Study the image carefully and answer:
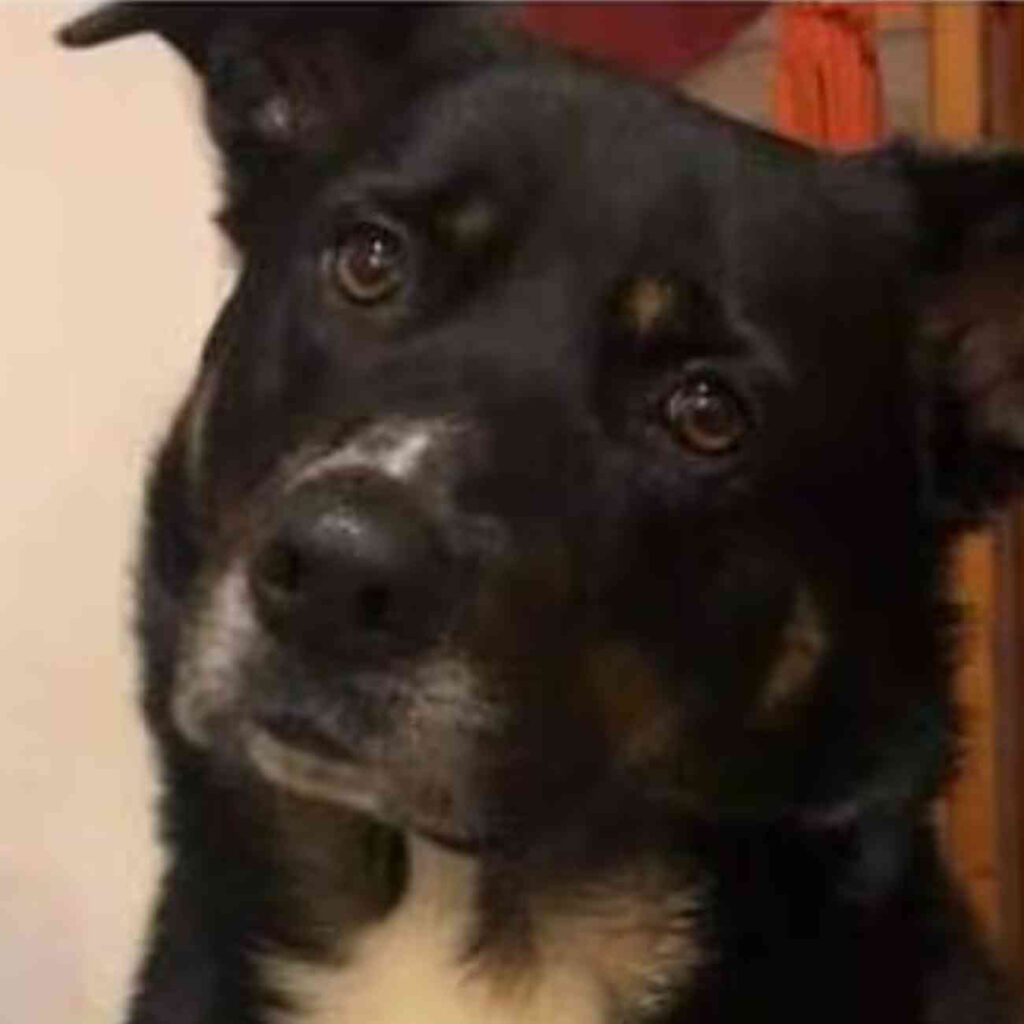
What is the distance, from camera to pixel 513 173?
4.34ft

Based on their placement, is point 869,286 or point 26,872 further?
point 26,872

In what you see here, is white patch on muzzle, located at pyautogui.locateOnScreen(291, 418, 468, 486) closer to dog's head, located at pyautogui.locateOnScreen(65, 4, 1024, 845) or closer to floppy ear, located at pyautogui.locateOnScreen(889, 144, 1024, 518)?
dog's head, located at pyautogui.locateOnScreen(65, 4, 1024, 845)

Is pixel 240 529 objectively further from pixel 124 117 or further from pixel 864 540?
pixel 124 117

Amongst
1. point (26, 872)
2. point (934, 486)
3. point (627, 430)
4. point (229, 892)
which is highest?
point (627, 430)

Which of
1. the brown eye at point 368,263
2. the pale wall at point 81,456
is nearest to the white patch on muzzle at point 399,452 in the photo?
the brown eye at point 368,263

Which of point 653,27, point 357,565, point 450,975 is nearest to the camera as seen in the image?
point 357,565

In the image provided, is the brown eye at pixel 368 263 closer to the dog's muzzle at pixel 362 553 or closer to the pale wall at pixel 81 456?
the dog's muzzle at pixel 362 553

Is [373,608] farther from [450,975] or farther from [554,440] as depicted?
[450,975]

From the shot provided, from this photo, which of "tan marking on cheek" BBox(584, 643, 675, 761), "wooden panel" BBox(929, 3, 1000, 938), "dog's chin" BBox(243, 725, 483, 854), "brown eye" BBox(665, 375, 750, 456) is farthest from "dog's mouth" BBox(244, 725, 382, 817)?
"wooden panel" BBox(929, 3, 1000, 938)

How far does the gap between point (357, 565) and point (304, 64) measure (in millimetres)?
396

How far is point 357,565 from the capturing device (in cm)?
116

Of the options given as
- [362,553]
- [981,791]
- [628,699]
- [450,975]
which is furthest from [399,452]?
[981,791]

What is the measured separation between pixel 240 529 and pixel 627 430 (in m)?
0.18

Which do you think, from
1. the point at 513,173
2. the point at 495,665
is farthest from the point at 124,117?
the point at 495,665
